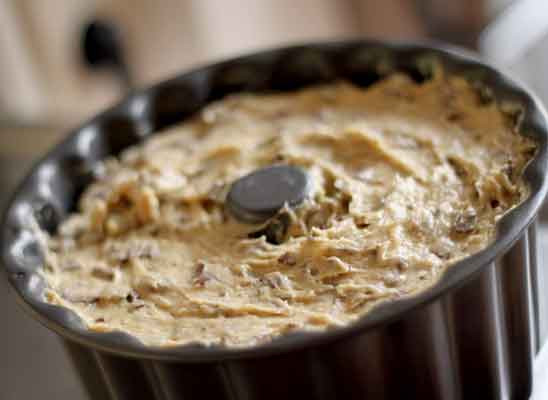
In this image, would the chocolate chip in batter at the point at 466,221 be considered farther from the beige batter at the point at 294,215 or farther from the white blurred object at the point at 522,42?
the white blurred object at the point at 522,42

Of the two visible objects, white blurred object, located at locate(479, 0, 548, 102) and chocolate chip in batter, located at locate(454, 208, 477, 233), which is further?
white blurred object, located at locate(479, 0, 548, 102)

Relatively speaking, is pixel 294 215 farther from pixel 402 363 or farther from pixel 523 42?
pixel 523 42

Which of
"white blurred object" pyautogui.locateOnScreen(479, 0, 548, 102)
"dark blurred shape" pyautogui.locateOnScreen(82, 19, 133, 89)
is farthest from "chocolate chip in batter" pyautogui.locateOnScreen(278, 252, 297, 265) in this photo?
"dark blurred shape" pyautogui.locateOnScreen(82, 19, 133, 89)

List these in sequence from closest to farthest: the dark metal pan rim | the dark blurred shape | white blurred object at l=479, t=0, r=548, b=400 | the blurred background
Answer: the dark metal pan rim, white blurred object at l=479, t=0, r=548, b=400, the blurred background, the dark blurred shape

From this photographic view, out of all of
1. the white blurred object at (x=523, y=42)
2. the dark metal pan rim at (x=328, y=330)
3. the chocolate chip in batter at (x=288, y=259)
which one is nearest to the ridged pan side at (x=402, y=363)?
the dark metal pan rim at (x=328, y=330)

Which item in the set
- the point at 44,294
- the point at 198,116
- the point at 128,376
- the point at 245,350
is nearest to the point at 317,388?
the point at 245,350

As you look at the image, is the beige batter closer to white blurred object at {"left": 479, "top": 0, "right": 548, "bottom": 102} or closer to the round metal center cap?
the round metal center cap
